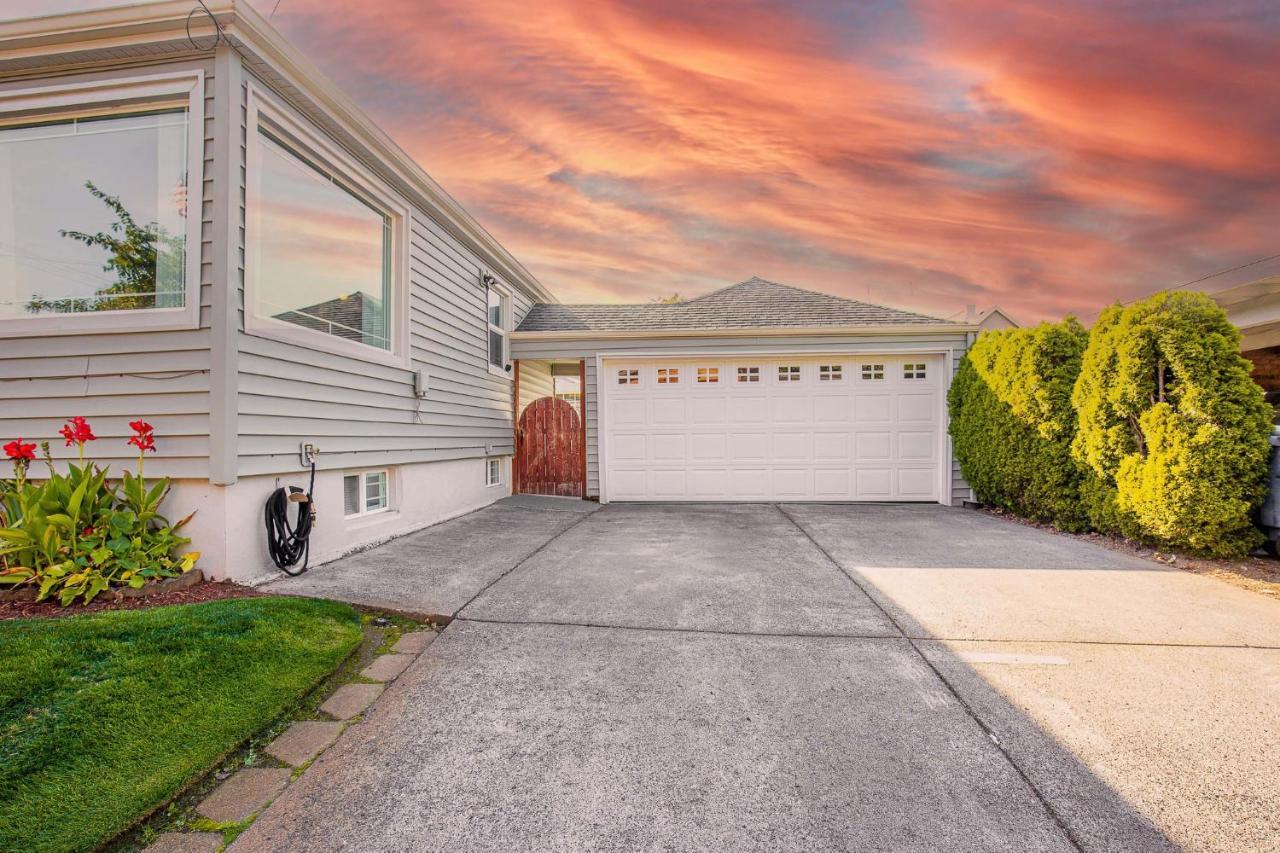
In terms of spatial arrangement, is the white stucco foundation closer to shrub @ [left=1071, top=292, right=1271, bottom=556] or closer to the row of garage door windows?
the row of garage door windows

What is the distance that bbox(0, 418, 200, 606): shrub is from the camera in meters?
3.00

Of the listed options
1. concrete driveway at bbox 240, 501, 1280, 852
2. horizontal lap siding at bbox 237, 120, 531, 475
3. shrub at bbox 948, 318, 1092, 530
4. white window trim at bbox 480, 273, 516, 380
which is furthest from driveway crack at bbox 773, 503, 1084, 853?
white window trim at bbox 480, 273, 516, 380

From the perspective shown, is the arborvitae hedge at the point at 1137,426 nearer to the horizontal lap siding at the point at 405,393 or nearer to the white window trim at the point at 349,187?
the horizontal lap siding at the point at 405,393

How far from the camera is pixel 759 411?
8.17 meters

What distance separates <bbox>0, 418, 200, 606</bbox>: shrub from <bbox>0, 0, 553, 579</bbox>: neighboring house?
0.15m

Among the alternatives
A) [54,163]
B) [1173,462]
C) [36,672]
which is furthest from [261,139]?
[1173,462]

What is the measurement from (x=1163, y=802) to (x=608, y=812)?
167cm

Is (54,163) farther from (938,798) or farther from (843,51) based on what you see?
(843,51)

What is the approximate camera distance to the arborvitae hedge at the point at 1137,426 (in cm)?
433

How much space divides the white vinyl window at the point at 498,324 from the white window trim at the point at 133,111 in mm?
4399

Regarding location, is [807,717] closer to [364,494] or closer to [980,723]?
[980,723]

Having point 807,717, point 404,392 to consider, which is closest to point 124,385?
point 404,392

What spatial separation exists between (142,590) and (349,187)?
364cm

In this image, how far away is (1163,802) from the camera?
1.60m
